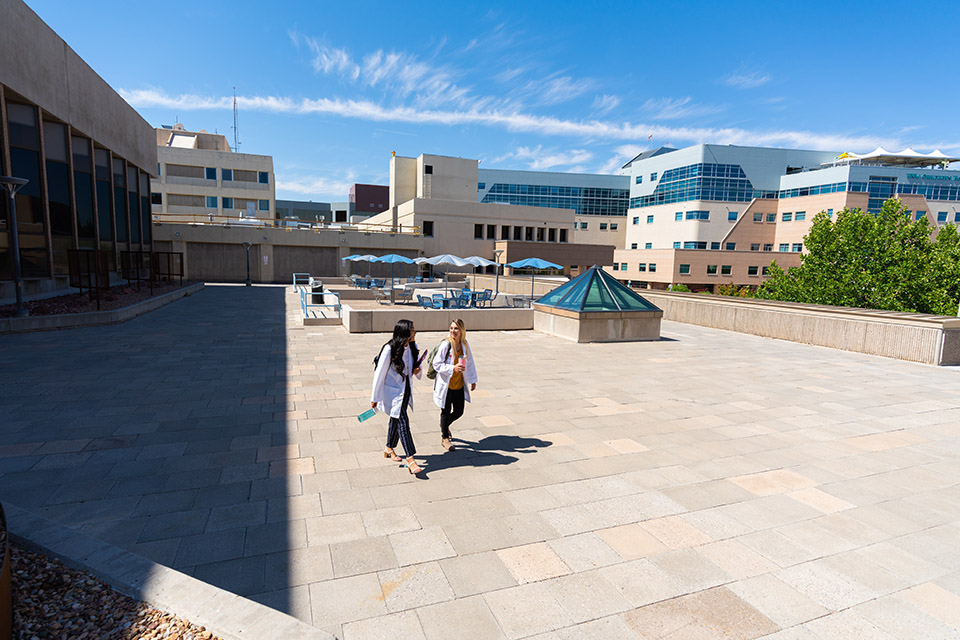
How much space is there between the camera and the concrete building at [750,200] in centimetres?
6191

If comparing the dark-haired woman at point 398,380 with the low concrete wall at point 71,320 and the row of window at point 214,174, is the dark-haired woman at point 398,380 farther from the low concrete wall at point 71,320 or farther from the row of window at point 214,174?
the row of window at point 214,174

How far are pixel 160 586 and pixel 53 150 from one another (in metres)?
24.5

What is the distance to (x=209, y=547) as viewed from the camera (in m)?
3.82

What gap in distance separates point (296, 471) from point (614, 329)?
11197 millimetres

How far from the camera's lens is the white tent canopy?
70125 millimetres

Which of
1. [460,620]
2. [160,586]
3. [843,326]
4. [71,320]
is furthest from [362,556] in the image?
[843,326]

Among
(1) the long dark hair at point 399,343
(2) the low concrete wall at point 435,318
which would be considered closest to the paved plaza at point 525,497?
(1) the long dark hair at point 399,343

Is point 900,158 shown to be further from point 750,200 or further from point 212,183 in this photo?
point 212,183

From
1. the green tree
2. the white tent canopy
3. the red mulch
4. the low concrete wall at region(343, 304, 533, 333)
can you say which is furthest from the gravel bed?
the white tent canopy

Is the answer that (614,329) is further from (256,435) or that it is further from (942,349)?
(256,435)

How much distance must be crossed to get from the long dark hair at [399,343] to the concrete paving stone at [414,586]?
2094 mm

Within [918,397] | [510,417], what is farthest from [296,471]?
[918,397]

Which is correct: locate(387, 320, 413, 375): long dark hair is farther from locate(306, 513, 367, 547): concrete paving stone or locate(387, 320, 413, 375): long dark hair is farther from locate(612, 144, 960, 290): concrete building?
locate(612, 144, 960, 290): concrete building

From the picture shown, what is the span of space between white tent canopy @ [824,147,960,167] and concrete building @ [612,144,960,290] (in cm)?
14
